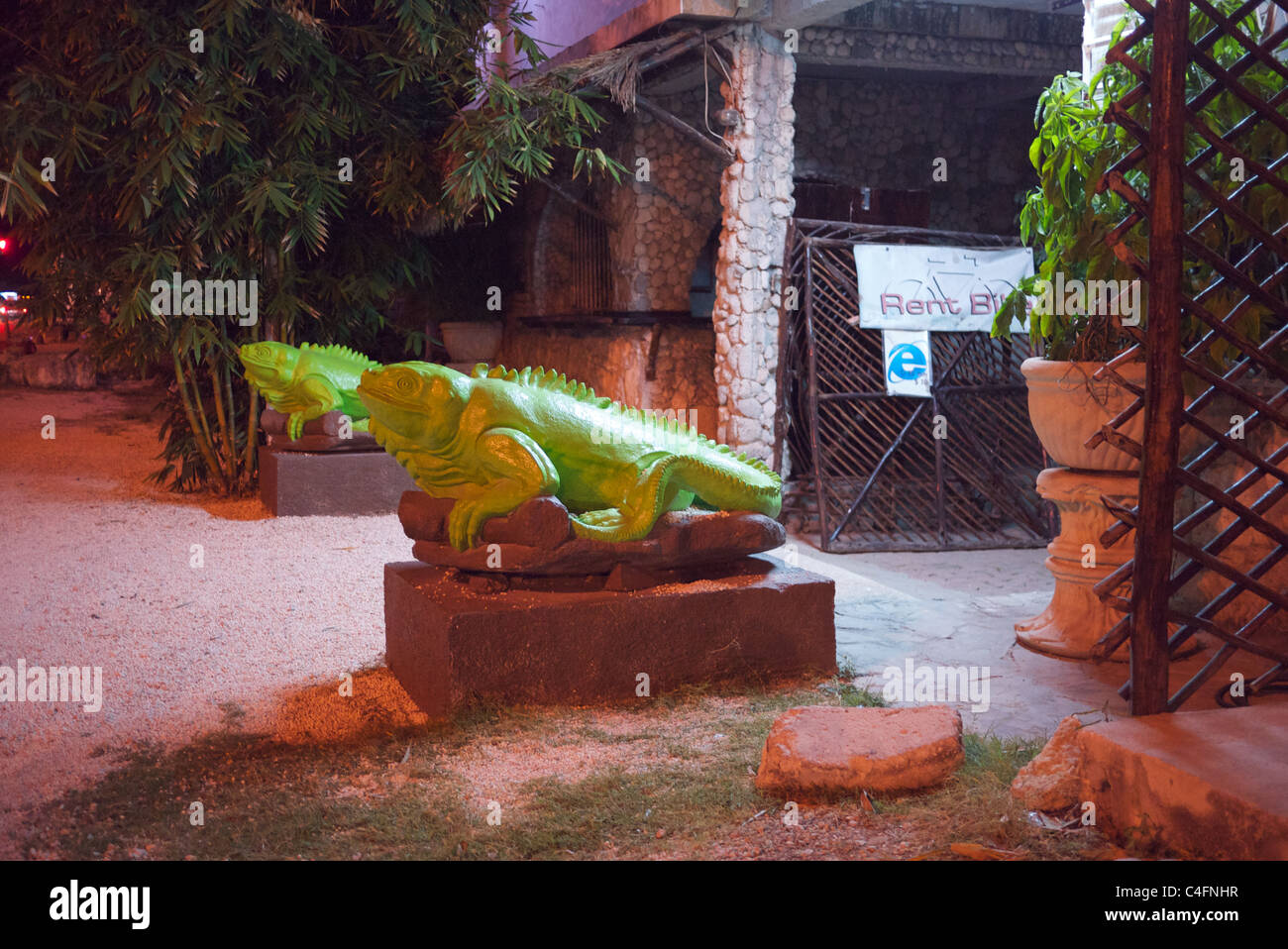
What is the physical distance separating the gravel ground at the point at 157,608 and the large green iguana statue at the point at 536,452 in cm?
111

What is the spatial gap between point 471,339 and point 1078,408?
29.2 feet

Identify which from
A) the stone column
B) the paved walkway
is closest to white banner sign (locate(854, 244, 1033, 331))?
the stone column

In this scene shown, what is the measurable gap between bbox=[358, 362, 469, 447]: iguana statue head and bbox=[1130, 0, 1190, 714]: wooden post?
2.53 m

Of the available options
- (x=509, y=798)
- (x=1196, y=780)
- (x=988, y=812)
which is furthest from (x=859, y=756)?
(x=509, y=798)

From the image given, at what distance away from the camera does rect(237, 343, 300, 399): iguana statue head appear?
7.81m

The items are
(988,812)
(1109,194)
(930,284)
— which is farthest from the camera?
(930,284)

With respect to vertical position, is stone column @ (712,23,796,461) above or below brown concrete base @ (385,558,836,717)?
above

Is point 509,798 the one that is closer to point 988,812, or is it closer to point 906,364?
point 988,812

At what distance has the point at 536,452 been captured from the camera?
165 inches

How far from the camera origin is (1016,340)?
354 inches

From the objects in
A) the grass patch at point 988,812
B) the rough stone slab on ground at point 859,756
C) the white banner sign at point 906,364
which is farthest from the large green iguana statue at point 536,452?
the white banner sign at point 906,364

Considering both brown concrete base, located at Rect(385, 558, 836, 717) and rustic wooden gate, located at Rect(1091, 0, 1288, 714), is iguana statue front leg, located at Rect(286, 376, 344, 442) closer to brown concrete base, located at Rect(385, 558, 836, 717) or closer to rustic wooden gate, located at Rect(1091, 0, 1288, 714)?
brown concrete base, located at Rect(385, 558, 836, 717)

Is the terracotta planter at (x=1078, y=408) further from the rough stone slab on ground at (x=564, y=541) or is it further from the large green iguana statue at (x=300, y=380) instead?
the large green iguana statue at (x=300, y=380)

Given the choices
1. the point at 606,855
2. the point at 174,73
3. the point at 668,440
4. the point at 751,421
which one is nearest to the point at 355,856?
the point at 606,855
